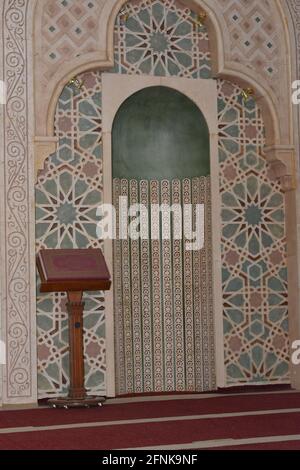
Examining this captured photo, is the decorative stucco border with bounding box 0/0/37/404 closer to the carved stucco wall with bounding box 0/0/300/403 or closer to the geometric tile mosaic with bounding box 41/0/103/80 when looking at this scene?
the carved stucco wall with bounding box 0/0/300/403

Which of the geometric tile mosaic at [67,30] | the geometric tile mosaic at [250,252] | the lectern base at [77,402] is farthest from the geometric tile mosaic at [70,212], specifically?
the geometric tile mosaic at [250,252]

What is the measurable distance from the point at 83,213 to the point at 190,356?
154cm

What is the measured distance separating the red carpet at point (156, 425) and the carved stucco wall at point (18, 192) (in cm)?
52

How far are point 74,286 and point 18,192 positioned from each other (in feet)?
3.00

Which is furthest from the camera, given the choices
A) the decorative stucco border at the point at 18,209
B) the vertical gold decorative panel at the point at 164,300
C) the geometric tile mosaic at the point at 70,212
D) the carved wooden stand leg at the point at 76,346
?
the vertical gold decorative panel at the point at 164,300

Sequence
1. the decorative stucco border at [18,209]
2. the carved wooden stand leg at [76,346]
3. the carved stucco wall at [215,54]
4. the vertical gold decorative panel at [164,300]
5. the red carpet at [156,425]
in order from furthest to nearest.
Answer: the vertical gold decorative panel at [164,300] < the carved stucco wall at [215,54] < the decorative stucco border at [18,209] < the carved wooden stand leg at [76,346] < the red carpet at [156,425]

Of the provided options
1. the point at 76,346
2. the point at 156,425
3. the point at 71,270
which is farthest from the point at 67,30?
the point at 156,425

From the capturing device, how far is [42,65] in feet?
24.4

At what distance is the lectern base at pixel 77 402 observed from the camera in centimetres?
680

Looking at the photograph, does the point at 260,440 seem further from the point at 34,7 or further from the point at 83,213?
the point at 34,7

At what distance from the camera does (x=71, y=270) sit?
22.8 ft

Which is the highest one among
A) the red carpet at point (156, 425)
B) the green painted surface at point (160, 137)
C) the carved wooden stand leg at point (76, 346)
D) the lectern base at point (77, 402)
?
the green painted surface at point (160, 137)

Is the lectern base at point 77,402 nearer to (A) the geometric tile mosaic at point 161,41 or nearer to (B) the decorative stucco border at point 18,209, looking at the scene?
(B) the decorative stucco border at point 18,209
